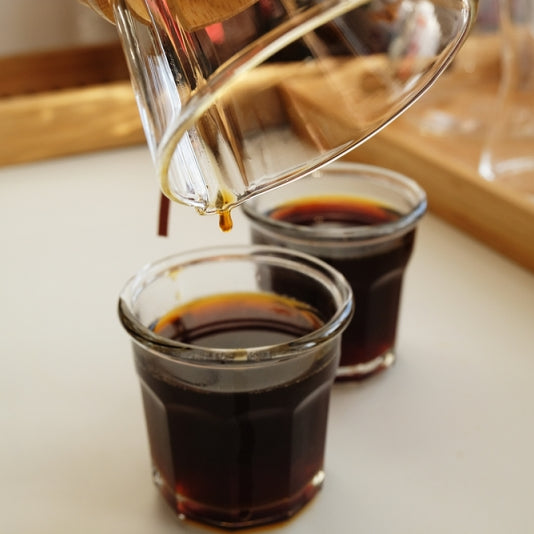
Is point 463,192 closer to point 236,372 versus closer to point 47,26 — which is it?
point 236,372

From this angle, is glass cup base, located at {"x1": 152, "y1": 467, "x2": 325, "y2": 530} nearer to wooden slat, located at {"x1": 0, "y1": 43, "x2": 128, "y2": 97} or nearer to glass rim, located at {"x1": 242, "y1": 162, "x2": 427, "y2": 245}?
glass rim, located at {"x1": 242, "y1": 162, "x2": 427, "y2": 245}

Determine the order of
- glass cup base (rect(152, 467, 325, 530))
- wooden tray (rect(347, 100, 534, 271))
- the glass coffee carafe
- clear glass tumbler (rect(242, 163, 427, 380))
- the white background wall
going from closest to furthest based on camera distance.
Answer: the glass coffee carafe → glass cup base (rect(152, 467, 325, 530)) → clear glass tumbler (rect(242, 163, 427, 380)) → wooden tray (rect(347, 100, 534, 271)) → the white background wall

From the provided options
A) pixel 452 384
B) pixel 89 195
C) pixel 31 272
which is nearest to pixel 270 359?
pixel 452 384

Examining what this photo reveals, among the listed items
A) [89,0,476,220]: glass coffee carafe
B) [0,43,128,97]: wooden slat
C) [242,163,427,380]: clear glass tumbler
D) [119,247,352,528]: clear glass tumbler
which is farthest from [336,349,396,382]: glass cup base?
[0,43,128,97]: wooden slat

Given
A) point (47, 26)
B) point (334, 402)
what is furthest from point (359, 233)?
point (47, 26)

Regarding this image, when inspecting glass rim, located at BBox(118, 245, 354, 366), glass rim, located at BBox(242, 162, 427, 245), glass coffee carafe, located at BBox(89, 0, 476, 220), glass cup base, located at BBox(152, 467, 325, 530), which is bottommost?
glass cup base, located at BBox(152, 467, 325, 530)

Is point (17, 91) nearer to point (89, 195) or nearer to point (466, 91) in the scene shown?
point (89, 195)

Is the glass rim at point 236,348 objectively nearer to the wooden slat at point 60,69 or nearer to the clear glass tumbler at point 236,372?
the clear glass tumbler at point 236,372
